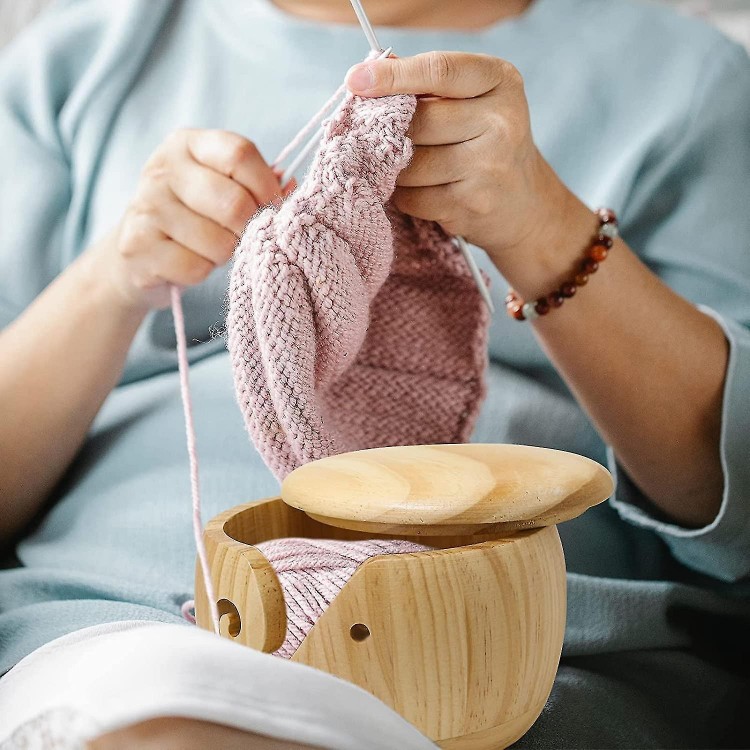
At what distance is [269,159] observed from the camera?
0.78 meters

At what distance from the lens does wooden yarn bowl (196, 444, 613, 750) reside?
1.17ft

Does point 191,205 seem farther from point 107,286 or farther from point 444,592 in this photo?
point 444,592

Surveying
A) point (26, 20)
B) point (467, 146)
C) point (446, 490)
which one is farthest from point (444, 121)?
point (26, 20)

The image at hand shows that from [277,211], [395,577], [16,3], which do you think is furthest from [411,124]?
[16,3]

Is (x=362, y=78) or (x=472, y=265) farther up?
(x=362, y=78)

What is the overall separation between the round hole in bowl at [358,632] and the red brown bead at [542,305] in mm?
308

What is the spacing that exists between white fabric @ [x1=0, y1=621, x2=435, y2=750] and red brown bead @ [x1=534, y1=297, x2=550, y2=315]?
0.34m

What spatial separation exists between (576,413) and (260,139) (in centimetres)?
34

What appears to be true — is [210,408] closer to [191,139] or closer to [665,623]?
[191,139]

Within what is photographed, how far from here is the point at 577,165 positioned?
79 cm

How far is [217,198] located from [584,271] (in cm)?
24

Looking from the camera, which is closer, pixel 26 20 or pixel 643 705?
pixel 643 705

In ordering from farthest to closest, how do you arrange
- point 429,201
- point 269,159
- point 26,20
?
point 26,20, point 269,159, point 429,201

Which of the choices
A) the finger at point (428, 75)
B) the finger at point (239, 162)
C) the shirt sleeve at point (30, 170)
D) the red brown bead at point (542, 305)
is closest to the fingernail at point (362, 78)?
the finger at point (428, 75)
